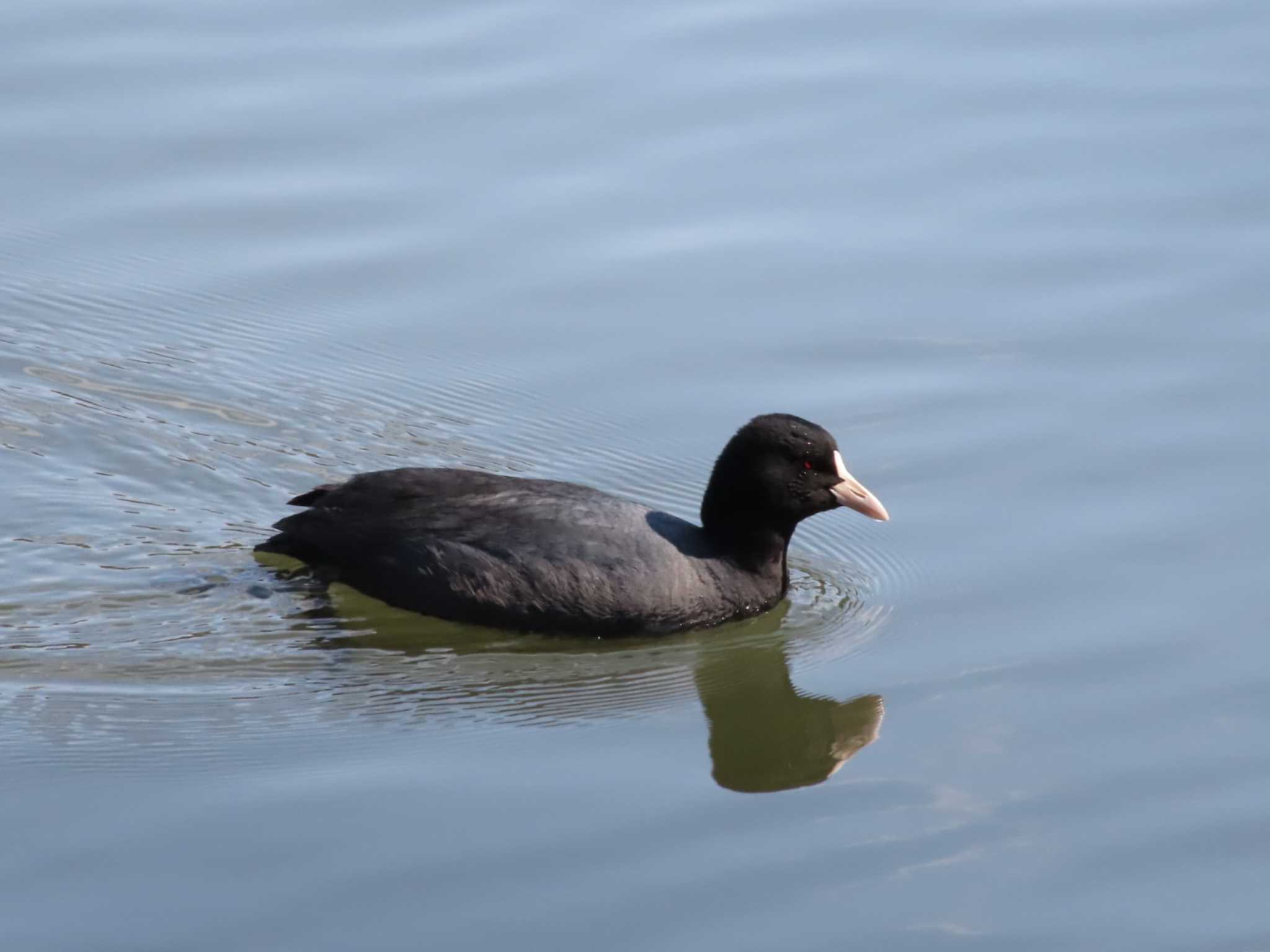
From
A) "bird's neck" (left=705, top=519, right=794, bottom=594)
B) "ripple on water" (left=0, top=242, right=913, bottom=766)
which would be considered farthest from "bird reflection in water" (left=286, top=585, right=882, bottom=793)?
Result: "bird's neck" (left=705, top=519, right=794, bottom=594)

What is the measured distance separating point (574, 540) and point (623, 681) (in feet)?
2.57

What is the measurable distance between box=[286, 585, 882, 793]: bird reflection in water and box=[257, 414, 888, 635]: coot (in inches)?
3.9

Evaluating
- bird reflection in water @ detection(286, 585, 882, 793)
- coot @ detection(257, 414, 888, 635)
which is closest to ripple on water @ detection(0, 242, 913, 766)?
bird reflection in water @ detection(286, 585, 882, 793)

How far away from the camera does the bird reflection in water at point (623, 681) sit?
7801 mm

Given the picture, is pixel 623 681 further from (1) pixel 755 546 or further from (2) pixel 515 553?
(1) pixel 755 546

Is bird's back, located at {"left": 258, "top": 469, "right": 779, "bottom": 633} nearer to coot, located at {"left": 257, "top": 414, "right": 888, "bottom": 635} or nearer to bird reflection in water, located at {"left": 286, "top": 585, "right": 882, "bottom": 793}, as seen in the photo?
coot, located at {"left": 257, "top": 414, "right": 888, "bottom": 635}

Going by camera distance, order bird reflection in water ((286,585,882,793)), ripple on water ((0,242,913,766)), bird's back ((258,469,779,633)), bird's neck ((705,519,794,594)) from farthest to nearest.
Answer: bird's neck ((705,519,794,594)) → bird's back ((258,469,779,633)) → ripple on water ((0,242,913,766)) → bird reflection in water ((286,585,882,793))

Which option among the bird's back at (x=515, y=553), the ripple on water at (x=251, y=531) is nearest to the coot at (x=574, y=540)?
the bird's back at (x=515, y=553)

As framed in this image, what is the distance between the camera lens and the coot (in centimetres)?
889

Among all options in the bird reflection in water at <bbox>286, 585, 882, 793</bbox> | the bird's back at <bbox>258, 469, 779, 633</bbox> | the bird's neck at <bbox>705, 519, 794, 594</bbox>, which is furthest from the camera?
the bird's neck at <bbox>705, 519, 794, 594</bbox>

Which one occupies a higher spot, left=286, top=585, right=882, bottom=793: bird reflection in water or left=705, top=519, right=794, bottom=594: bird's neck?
left=705, top=519, right=794, bottom=594: bird's neck

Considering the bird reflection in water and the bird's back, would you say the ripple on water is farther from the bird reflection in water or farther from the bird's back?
the bird's back

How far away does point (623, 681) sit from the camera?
27.7 ft

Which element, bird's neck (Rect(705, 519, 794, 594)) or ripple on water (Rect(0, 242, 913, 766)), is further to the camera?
bird's neck (Rect(705, 519, 794, 594))
